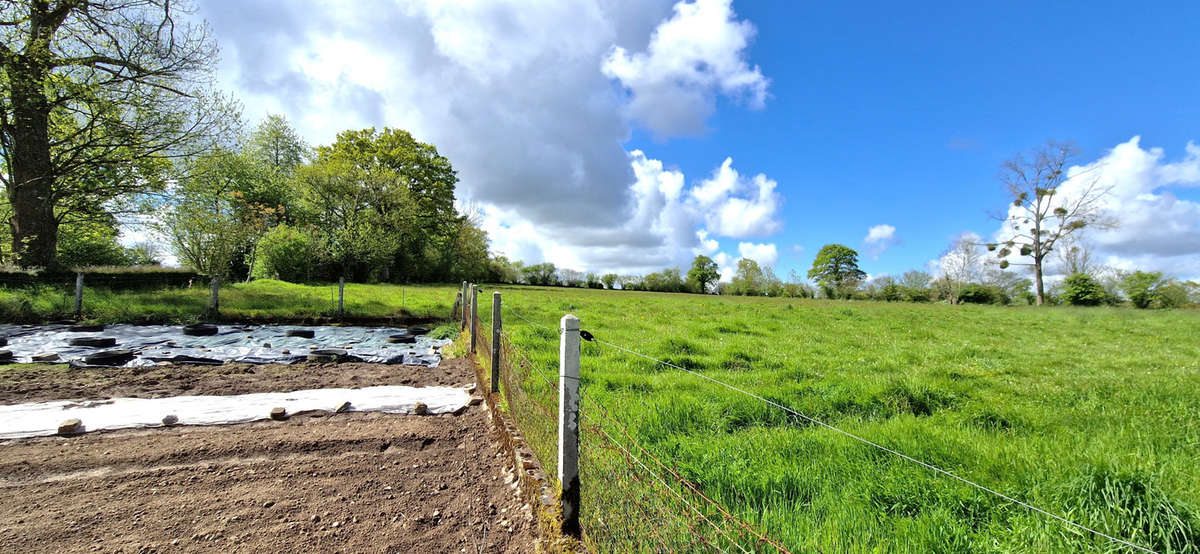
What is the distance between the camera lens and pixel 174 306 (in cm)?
1376

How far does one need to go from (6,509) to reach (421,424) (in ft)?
9.38

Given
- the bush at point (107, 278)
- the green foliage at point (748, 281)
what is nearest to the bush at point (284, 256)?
the bush at point (107, 278)

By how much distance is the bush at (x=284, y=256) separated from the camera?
29.4 metres

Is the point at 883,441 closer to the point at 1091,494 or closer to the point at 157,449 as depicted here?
the point at 1091,494

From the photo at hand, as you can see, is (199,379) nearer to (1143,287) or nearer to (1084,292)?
(1084,292)

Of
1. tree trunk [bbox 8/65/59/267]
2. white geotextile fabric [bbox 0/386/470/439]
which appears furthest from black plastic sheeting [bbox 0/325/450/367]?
tree trunk [bbox 8/65/59/267]

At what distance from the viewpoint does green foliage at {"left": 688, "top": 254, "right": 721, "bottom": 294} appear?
60312 mm

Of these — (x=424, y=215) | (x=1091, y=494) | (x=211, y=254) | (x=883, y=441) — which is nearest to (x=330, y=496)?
(x=883, y=441)

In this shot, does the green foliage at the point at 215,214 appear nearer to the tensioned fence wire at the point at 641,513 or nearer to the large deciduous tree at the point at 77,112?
the large deciduous tree at the point at 77,112

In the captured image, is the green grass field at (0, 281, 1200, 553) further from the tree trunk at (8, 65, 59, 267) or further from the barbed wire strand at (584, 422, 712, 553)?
the tree trunk at (8, 65, 59, 267)

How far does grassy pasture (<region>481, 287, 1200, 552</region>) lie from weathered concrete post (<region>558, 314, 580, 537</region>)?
0.10 metres

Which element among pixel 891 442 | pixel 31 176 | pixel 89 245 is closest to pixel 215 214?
pixel 89 245

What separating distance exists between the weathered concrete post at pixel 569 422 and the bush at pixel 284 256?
3442cm

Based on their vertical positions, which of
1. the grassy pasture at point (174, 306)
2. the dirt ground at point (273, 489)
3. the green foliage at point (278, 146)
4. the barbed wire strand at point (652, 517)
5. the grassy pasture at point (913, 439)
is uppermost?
the green foliage at point (278, 146)
